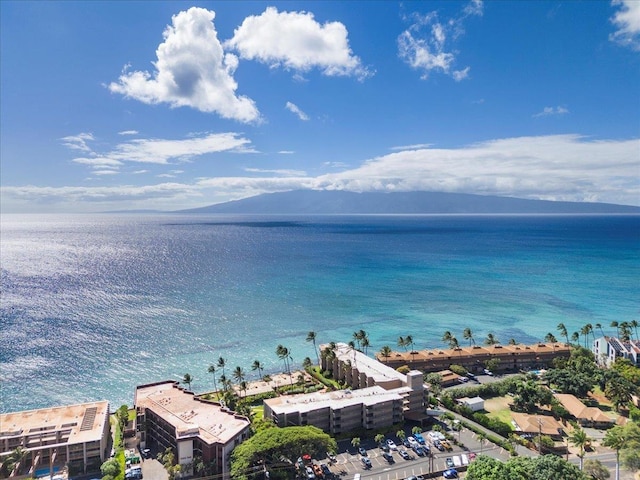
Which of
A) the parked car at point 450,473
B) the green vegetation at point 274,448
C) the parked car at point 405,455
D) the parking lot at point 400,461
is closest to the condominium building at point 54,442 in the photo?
the green vegetation at point 274,448

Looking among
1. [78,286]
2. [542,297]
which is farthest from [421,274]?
[78,286]

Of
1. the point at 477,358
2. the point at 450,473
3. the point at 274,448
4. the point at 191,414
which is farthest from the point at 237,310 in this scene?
the point at 450,473

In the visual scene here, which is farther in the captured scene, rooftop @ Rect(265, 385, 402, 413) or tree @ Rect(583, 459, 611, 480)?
rooftop @ Rect(265, 385, 402, 413)

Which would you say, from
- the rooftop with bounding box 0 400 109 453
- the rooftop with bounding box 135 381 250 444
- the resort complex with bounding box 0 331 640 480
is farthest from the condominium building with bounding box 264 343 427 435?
the rooftop with bounding box 0 400 109 453

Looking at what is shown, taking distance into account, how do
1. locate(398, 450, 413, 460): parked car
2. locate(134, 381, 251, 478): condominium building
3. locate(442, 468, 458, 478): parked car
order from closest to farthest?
locate(442, 468, 458, 478): parked car, locate(134, 381, 251, 478): condominium building, locate(398, 450, 413, 460): parked car

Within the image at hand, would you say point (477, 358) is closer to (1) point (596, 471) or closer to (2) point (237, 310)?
(1) point (596, 471)

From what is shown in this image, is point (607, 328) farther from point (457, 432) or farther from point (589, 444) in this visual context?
point (457, 432)

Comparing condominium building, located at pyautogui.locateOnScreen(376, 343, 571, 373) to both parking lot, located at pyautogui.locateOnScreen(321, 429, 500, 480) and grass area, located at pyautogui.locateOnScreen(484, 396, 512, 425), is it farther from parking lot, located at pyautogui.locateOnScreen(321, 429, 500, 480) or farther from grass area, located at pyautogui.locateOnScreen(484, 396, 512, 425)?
parking lot, located at pyautogui.locateOnScreen(321, 429, 500, 480)

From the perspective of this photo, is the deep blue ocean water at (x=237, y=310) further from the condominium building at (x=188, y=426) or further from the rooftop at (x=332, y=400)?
the rooftop at (x=332, y=400)
